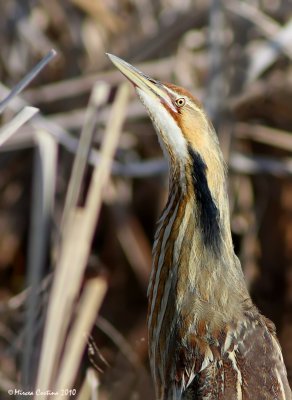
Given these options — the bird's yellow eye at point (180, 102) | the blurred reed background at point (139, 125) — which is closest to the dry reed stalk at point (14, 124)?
the bird's yellow eye at point (180, 102)

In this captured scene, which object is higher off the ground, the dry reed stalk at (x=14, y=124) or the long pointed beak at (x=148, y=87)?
the long pointed beak at (x=148, y=87)

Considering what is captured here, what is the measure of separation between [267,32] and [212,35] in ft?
0.77

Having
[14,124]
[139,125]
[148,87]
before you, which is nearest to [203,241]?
[148,87]

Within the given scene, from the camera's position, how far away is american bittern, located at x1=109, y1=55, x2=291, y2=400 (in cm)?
231

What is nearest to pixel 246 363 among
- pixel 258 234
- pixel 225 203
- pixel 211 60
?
pixel 225 203

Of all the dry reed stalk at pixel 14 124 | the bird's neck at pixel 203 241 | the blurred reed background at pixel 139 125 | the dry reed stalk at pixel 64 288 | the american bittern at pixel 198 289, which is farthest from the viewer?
the blurred reed background at pixel 139 125

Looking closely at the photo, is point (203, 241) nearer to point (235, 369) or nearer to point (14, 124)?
point (235, 369)

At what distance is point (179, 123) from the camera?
7.89 ft

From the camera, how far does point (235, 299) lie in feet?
8.02

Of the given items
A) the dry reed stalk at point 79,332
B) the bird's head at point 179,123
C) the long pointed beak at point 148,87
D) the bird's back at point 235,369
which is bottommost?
the bird's back at point 235,369

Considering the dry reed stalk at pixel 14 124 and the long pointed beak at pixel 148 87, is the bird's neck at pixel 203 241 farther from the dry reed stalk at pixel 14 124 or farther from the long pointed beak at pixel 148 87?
the dry reed stalk at pixel 14 124

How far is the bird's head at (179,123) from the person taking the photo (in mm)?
2387

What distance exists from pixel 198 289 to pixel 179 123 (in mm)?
425

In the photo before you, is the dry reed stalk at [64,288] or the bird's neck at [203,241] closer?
the dry reed stalk at [64,288]
